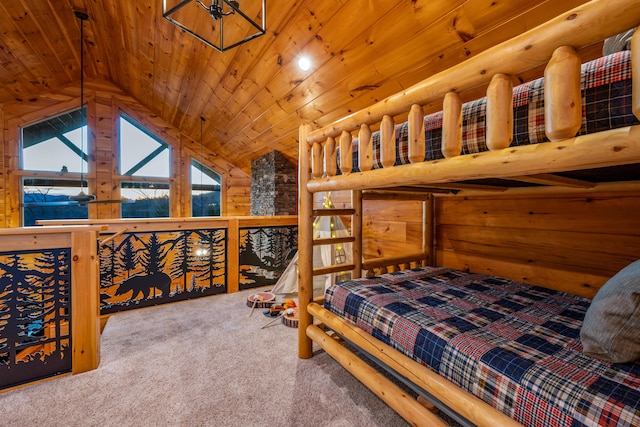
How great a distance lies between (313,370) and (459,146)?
1.46 metres

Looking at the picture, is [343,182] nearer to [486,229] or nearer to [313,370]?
[313,370]

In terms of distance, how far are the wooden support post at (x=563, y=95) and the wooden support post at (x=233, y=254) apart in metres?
2.96

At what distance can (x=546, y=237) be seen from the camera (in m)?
1.87

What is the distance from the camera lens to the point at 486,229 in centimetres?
219

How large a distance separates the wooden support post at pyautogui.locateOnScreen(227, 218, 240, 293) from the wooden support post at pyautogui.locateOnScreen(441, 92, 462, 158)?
267 centimetres

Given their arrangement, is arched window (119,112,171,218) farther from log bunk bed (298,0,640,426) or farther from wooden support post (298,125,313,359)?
log bunk bed (298,0,640,426)

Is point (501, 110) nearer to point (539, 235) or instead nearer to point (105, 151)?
point (539, 235)

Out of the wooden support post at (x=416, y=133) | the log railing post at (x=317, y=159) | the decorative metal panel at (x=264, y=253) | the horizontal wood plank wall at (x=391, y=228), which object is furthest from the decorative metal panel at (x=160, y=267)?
the wooden support post at (x=416, y=133)

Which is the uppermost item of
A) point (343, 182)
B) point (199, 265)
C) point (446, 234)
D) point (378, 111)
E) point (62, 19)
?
point (62, 19)

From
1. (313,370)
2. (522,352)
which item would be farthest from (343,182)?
(313,370)

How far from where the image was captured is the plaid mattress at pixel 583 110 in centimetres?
67

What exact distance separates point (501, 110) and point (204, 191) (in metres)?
6.10

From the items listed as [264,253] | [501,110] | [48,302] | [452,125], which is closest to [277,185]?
[264,253]

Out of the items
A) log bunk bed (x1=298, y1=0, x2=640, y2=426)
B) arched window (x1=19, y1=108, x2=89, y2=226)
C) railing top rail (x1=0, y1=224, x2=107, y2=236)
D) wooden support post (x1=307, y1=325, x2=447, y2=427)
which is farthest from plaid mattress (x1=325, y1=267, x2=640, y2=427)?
arched window (x1=19, y1=108, x2=89, y2=226)
